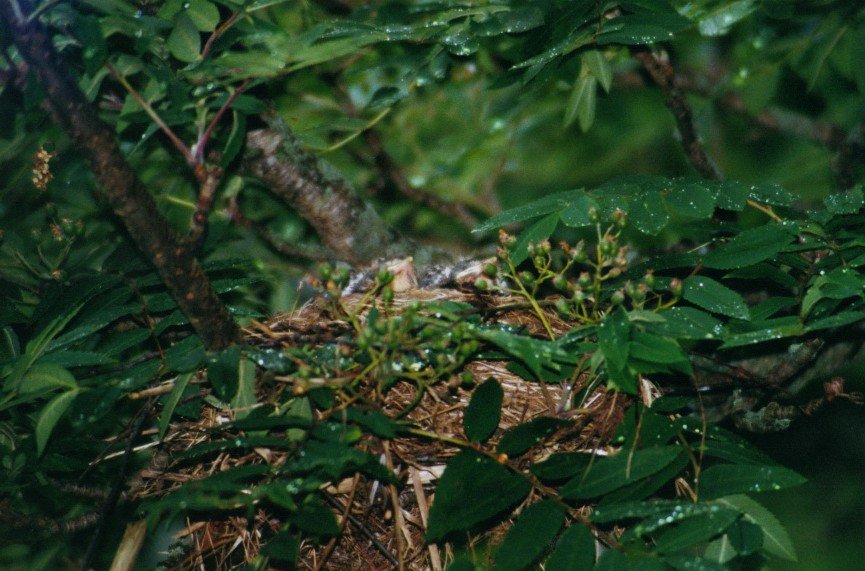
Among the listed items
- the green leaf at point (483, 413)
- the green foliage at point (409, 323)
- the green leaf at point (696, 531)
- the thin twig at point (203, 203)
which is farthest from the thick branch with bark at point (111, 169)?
the green leaf at point (696, 531)

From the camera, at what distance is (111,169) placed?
→ 63.6 inches

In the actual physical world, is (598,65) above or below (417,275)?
above

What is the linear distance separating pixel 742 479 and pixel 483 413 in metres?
0.53

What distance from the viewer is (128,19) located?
72.4 inches

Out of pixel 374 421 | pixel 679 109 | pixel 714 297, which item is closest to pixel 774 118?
pixel 679 109

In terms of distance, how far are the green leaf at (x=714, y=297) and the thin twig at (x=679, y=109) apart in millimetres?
1184

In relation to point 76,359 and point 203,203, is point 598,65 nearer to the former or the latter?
point 203,203

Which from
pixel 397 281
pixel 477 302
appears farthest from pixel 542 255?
Result: pixel 397 281

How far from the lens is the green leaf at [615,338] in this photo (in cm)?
160

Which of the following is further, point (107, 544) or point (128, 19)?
point (107, 544)

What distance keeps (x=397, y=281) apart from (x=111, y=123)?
979 mm

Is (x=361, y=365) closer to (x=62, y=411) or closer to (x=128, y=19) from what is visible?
(x=62, y=411)

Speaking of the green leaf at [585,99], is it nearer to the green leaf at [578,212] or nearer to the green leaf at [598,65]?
the green leaf at [598,65]

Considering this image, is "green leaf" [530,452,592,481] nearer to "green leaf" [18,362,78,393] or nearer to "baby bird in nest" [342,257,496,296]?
"baby bird in nest" [342,257,496,296]
